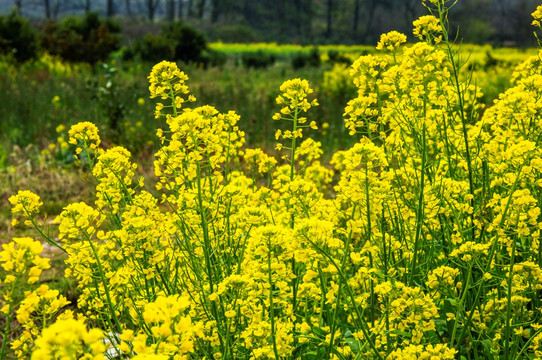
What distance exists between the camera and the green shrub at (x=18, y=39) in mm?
19016

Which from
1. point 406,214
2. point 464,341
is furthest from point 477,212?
point 464,341

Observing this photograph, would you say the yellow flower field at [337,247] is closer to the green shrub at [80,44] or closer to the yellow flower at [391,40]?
the yellow flower at [391,40]

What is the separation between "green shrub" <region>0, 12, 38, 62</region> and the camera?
19016 millimetres

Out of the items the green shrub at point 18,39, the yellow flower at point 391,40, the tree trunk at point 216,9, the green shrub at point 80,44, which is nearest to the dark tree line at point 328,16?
the tree trunk at point 216,9

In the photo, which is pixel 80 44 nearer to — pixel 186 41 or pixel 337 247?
pixel 186 41

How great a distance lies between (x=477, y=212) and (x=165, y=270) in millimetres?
1691

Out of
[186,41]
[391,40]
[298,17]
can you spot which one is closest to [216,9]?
[298,17]

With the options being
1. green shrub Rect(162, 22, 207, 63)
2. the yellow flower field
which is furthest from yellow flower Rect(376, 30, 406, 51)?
green shrub Rect(162, 22, 207, 63)

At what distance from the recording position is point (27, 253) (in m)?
1.89

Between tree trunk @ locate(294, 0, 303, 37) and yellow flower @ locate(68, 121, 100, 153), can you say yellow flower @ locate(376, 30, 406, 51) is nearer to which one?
yellow flower @ locate(68, 121, 100, 153)

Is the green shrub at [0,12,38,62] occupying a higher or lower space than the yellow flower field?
higher

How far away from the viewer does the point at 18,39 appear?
18922 mm

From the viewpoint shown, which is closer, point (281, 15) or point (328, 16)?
point (328, 16)

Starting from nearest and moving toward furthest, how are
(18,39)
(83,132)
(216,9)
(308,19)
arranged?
(83,132) → (18,39) → (308,19) → (216,9)
